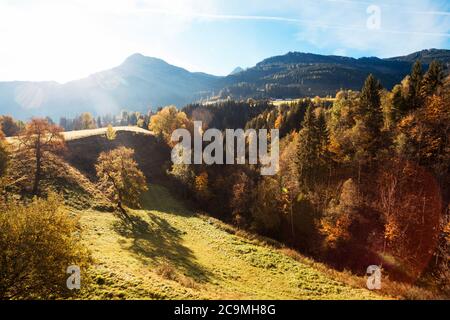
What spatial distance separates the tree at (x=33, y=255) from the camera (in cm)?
1689

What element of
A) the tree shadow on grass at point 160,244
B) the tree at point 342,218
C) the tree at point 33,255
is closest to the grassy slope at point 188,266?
the tree shadow on grass at point 160,244

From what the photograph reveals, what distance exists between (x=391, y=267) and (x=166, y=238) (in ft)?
121

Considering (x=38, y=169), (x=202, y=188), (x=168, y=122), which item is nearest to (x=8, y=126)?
(x=168, y=122)

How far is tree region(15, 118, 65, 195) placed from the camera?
182 feet

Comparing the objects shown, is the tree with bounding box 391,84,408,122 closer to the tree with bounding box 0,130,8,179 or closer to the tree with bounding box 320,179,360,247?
the tree with bounding box 320,179,360,247

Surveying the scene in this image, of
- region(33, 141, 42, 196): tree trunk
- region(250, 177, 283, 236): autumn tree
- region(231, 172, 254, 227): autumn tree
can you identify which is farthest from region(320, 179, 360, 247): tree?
region(33, 141, 42, 196): tree trunk

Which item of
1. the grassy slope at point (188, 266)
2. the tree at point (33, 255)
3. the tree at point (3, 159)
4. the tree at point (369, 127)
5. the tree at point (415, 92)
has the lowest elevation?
the grassy slope at point (188, 266)

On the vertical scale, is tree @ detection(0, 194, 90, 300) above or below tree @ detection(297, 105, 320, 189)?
below

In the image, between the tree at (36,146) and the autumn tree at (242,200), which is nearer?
the tree at (36,146)

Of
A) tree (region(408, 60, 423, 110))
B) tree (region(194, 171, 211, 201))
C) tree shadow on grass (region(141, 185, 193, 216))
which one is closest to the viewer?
tree shadow on grass (region(141, 185, 193, 216))

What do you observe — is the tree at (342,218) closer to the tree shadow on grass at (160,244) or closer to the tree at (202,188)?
the tree shadow on grass at (160,244)

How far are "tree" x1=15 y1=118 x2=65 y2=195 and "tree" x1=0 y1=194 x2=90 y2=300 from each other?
128ft

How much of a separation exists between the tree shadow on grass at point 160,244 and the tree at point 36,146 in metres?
20.0

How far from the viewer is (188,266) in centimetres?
3406
